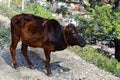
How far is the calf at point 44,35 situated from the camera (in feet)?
27.6

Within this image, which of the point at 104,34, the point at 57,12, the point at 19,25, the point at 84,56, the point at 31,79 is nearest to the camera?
the point at 31,79

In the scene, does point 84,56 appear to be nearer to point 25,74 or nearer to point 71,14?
point 25,74

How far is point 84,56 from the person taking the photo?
11.7 meters

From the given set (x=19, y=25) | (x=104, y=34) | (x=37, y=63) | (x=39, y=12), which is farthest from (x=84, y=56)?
(x=39, y=12)

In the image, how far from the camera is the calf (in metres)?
8.42

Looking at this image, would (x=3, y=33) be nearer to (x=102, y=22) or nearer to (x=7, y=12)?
(x=7, y=12)

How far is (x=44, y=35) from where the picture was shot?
29.1ft

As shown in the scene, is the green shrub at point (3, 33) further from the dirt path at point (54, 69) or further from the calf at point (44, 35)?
the calf at point (44, 35)

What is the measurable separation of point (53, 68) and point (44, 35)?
1.05m

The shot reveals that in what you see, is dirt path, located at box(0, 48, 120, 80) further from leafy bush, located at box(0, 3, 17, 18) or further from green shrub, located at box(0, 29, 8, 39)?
leafy bush, located at box(0, 3, 17, 18)

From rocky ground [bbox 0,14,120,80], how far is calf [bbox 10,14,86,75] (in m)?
0.23

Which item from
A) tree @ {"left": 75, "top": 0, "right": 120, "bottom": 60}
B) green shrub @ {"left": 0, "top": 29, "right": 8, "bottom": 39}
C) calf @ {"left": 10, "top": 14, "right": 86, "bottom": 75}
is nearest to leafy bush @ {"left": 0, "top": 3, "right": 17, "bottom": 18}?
tree @ {"left": 75, "top": 0, "right": 120, "bottom": 60}

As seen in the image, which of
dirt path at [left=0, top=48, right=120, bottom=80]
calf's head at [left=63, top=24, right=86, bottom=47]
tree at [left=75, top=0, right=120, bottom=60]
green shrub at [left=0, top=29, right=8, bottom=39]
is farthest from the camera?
tree at [left=75, top=0, right=120, bottom=60]

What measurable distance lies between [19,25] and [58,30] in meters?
1.08
